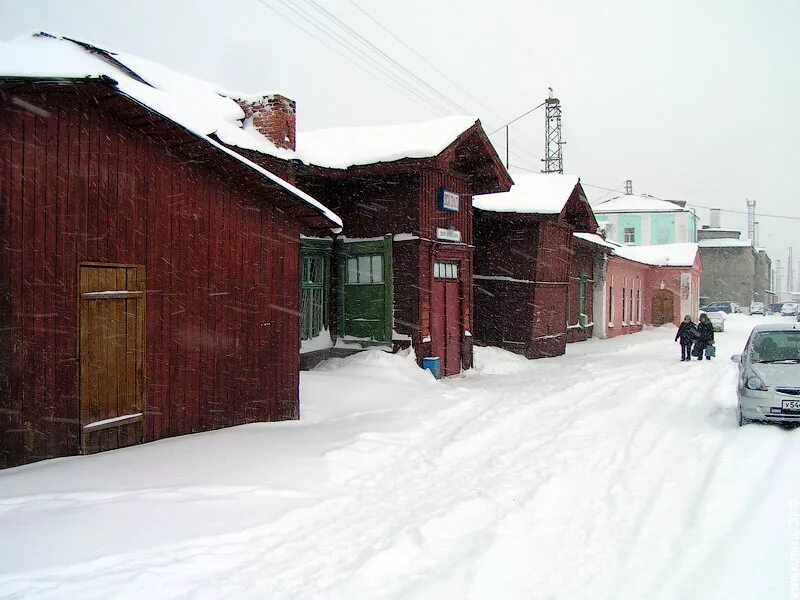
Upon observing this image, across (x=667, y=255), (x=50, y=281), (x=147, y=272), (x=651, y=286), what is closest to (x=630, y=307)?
(x=651, y=286)

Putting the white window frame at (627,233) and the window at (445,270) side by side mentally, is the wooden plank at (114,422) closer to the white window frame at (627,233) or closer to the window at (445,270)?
the window at (445,270)

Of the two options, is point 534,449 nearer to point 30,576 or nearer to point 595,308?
point 30,576

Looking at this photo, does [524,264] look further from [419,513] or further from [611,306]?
[419,513]

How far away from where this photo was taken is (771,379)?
919cm

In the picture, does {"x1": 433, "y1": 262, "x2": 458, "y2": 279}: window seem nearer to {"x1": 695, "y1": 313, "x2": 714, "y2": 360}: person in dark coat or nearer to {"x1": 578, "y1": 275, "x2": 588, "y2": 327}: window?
{"x1": 695, "y1": 313, "x2": 714, "y2": 360}: person in dark coat

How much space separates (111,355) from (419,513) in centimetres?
394

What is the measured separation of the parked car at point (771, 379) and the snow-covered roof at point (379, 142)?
277 inches

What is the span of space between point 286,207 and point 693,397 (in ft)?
Result: 27.6

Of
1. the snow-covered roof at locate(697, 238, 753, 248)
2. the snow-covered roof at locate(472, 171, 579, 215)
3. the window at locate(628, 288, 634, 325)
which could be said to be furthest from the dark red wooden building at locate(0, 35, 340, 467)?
the snow-covered roof at locate(697, 238, 753, 248)

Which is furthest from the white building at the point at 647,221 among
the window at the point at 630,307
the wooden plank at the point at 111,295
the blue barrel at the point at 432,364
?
the wooden plank at the point at 111,295

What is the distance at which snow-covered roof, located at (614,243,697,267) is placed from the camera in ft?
121

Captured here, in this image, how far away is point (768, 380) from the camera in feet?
30.1

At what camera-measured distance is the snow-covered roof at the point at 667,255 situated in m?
36.8

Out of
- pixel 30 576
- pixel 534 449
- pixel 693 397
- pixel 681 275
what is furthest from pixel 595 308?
pixel 30 576
